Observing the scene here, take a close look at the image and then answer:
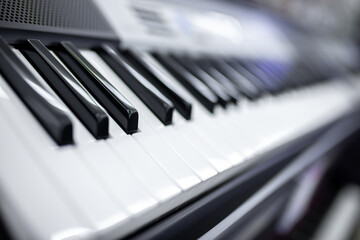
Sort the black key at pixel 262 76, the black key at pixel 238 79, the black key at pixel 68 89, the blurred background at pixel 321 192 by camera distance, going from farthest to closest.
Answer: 1. the blurred background at pixel 321 192
2. the black key at pixel 262 76
3. the black key at pixel 238 79
4. the black key at pixel 68 89

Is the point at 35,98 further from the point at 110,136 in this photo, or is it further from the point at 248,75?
the point at 248,75

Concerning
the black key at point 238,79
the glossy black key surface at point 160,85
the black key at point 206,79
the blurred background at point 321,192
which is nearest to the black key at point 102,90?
the glossy black key surface at point 160,85

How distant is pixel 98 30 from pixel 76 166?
31 cm

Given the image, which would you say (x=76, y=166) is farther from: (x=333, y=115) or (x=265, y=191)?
(x=333, y=115)

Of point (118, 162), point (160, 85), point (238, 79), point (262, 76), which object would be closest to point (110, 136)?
point (118, 162)

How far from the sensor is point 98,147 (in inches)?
11.6

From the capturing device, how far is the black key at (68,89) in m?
0.30

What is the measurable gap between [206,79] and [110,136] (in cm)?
33

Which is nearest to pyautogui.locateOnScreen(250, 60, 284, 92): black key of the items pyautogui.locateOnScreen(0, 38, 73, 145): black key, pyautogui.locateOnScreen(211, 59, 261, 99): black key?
pyautogui.locateOnScreen(211, 59, 261, 99): black key

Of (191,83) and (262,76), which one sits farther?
(262,76)

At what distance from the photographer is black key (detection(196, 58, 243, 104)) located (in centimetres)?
60

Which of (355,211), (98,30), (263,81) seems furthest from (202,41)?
(355,211)

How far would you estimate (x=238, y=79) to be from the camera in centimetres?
70

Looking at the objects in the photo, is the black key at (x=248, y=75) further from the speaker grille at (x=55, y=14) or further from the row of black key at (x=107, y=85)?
the speaker grille at (x=55, y=14)
